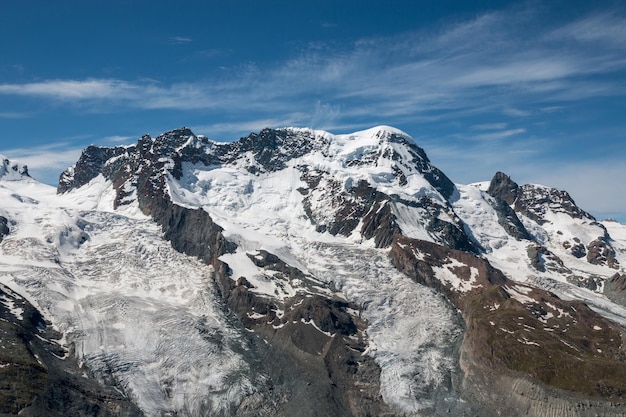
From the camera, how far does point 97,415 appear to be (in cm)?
19988

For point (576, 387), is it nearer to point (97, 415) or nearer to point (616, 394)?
point (616, 394)

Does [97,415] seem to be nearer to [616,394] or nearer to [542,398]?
[542,398]

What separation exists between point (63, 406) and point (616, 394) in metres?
162

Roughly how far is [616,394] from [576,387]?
37.8ft

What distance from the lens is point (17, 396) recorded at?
189625 mm

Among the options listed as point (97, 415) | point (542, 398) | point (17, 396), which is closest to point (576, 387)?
point (542, 398)

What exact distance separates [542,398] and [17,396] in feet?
509

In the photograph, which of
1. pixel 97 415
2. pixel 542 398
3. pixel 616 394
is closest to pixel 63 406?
pixel 97 415

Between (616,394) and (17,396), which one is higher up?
(616,394)

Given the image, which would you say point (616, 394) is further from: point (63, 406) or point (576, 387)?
point (63, 406)

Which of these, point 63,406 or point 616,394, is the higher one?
point 616,394

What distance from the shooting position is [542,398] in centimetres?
19975

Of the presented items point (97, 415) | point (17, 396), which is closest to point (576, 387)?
point (97, 415)

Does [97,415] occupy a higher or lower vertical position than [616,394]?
lower
